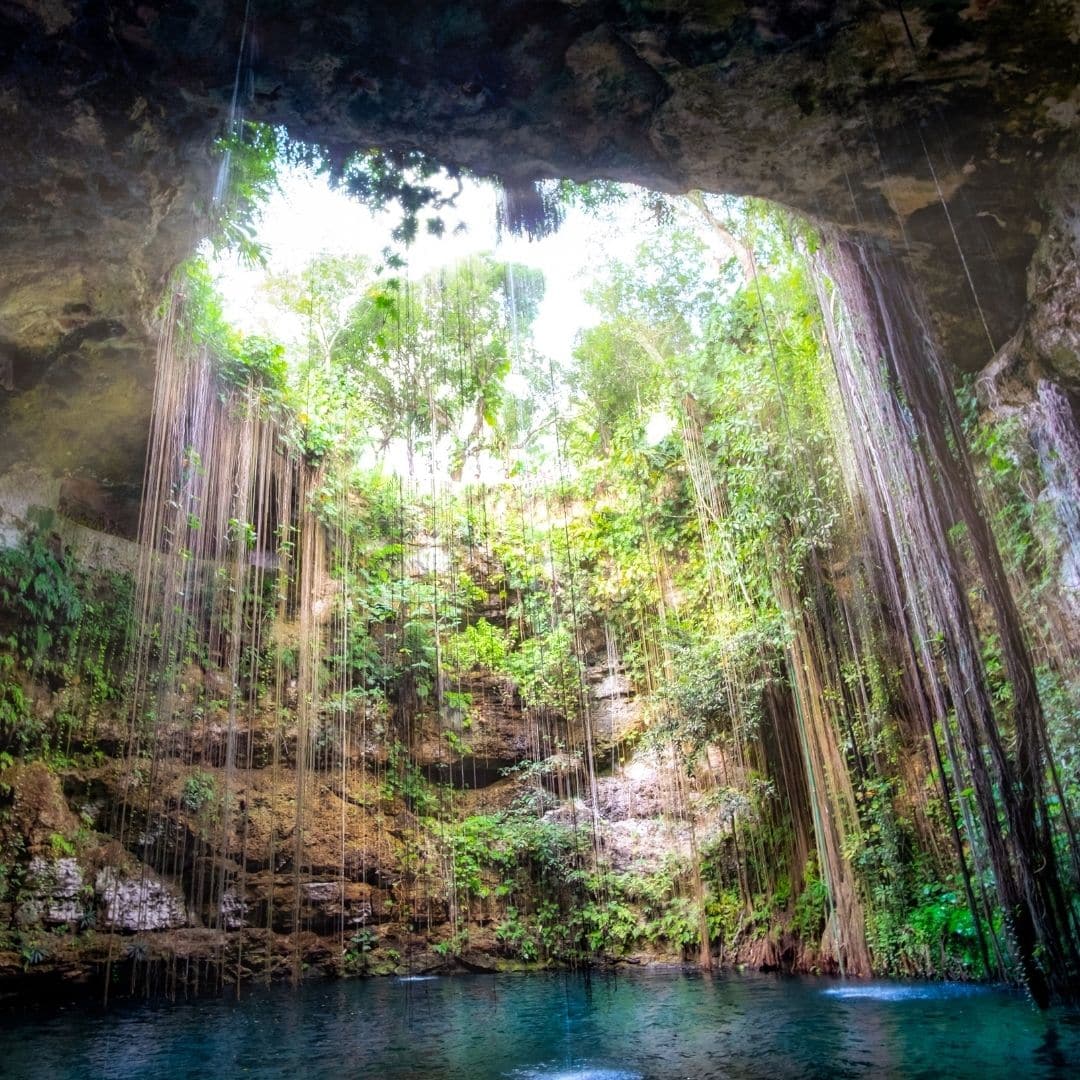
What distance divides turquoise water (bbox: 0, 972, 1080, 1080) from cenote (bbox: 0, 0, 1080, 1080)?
6cm

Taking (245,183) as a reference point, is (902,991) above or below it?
below

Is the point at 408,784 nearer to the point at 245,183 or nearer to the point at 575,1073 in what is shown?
the point at 575,1073

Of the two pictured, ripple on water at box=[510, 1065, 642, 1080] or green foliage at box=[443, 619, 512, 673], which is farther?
green foliage at box=[443, 619, 512, 673]

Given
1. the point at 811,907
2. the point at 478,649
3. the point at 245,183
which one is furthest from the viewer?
the point at 478,649

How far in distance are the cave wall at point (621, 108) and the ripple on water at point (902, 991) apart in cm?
433

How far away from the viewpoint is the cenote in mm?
4117

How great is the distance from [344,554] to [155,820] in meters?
4.01

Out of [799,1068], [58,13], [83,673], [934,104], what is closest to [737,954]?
[799,1068]

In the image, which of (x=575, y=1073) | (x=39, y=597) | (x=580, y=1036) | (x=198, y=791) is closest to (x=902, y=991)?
(x=580, y=1036)

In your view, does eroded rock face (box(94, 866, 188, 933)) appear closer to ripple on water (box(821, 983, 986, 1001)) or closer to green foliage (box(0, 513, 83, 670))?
green foliage (box(0, 513, 83, 670))

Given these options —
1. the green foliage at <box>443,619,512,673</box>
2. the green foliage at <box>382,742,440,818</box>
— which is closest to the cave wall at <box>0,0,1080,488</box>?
the green foliage at <box>382,742,440,818</box>

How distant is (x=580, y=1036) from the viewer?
186 inches

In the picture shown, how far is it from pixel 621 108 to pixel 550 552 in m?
7.86

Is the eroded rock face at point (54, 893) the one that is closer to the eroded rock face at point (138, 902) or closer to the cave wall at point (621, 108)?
the eroded rock face at point (138, 902)
